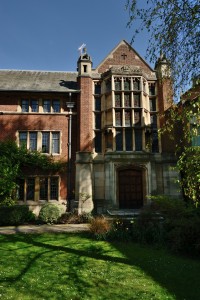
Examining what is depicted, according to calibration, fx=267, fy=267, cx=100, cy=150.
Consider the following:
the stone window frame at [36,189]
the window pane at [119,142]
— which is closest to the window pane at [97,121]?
the window pane at [119,142]

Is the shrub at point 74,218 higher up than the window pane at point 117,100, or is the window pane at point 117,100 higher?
the window pane at point 117,100

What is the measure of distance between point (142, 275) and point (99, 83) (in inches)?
566

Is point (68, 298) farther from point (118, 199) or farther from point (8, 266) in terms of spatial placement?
point (118, 199)

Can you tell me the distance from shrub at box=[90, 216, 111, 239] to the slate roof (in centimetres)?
1017

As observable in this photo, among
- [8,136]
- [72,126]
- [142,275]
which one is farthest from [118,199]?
[142,275]

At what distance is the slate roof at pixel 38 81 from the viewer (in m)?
18.8

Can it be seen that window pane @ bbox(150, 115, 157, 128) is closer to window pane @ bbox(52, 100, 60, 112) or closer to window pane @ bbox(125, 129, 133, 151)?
window pane @ bbox(125, 129, 133, 151)

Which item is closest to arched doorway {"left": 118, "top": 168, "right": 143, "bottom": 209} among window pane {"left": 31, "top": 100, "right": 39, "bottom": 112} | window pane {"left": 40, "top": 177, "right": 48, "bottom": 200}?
window pane {"left": 40, "top": 177, "right": 48, "bottom": 200}

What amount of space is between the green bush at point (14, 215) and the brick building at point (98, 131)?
1860 millimetres

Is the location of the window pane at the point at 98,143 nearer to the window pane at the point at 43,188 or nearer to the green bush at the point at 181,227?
the window pane at the point at 43,188

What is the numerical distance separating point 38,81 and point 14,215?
34.2 feet

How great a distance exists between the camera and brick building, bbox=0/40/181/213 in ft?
56.0

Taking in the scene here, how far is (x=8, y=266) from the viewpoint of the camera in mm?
7664

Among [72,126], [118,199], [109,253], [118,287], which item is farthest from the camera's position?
[72,126]
